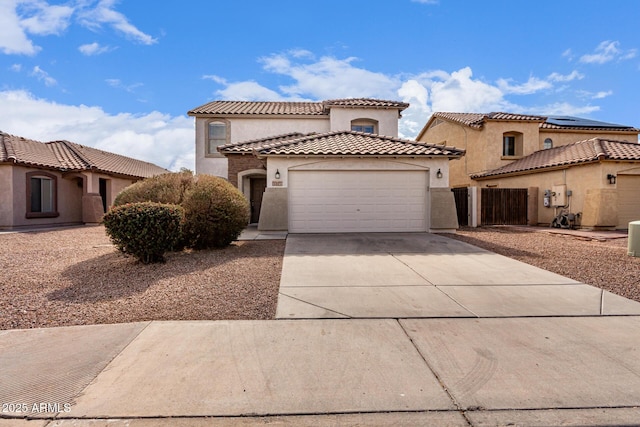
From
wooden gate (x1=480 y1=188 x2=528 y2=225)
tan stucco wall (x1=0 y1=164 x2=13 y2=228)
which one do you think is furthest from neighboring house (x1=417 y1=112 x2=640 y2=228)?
tan stucco wall (x1=0 y1=164 x2=13 y2=228)

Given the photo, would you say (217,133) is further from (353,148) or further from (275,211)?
(353,148)

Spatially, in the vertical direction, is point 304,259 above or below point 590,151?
below

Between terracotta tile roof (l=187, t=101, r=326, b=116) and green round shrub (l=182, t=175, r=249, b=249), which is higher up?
terracotta tile roof (l=187, t=101, r=326, b=116)

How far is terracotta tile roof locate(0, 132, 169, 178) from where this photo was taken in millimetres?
17422

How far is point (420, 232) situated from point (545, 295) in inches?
296

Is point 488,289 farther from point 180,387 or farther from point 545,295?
point 180,387

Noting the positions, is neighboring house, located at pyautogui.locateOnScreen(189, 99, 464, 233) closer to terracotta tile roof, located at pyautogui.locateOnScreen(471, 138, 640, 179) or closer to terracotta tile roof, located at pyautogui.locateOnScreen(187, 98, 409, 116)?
terracotta tile roof, located at pyautogui.locateOnScreen(471, 138, 640, 179)

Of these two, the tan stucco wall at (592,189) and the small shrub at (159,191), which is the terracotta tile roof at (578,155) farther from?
the small shrub at (159,191)

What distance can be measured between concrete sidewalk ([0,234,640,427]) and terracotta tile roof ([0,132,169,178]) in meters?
17.1

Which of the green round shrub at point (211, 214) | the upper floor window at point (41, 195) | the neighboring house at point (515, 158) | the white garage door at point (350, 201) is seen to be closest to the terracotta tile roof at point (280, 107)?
the neighboring house at point (515, 158)

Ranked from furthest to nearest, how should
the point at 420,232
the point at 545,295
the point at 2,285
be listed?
the point at 420,232, the point at 2,285, the point at 545,295

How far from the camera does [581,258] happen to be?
903 centimetres

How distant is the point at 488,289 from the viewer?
6312mm

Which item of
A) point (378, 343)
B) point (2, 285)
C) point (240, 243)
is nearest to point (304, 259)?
point (240, 243)
